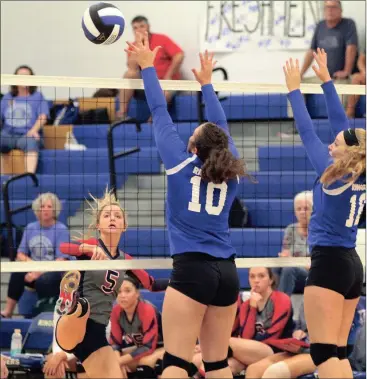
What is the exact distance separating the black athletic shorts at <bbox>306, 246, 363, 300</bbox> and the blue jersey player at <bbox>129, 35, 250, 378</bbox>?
59cm

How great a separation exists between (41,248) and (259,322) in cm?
257

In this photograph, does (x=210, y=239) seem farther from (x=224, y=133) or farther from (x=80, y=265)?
(x=80, y=265)

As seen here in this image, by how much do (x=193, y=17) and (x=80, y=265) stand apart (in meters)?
6.23

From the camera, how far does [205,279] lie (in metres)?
6.03

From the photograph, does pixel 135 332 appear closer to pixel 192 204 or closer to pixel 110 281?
pixel 110 281

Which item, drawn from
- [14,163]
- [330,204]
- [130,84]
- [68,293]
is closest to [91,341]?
[68,293]

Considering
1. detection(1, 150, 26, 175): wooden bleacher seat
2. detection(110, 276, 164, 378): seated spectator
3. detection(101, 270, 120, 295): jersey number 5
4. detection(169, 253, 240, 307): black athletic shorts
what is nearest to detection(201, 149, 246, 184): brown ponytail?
detection(169, 253, 240, 307): black athletic shorts

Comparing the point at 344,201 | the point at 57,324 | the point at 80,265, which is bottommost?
the point at 57,324

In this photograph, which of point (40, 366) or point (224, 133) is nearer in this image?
point (224, 133)

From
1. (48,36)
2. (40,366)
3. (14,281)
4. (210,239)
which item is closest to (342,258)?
(210,239)

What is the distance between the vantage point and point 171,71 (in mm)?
11883

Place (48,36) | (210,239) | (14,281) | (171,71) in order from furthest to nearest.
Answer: (48,36)
(171,71)
(14,281)
(210,239)

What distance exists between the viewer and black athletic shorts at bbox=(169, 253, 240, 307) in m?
6.02

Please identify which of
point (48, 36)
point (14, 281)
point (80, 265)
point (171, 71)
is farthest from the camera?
point (48, 36)
